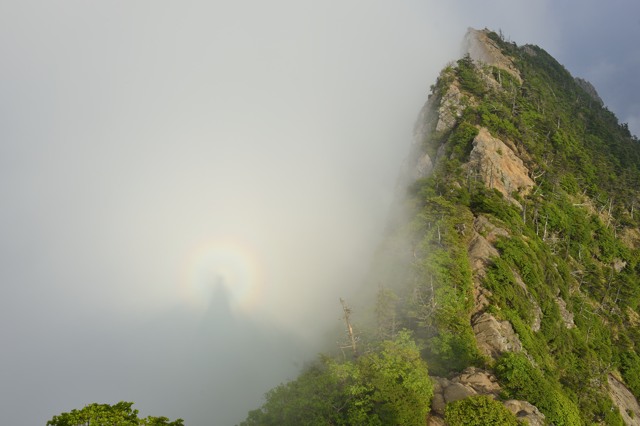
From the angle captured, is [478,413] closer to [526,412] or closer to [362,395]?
[526,412]

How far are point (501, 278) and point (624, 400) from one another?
34.1 m

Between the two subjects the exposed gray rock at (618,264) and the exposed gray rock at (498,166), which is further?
the exposed gray rock at (618,264)

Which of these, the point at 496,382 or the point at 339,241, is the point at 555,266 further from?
the point at 339,241

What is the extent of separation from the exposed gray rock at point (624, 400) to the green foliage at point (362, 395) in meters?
44.7

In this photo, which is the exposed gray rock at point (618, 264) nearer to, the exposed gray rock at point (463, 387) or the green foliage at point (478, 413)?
the exposed gray rock at point (463, 387)

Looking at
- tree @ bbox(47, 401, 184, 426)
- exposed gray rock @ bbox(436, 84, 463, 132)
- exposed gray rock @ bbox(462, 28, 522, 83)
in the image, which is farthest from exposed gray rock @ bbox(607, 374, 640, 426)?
exposed gray rock @ bbox(462, 28, 522, 83)

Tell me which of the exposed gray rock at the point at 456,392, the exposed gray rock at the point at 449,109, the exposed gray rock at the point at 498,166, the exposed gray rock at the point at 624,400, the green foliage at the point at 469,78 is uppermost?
the green foliage at the point at 469,78

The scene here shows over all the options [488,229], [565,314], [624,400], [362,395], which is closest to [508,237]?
[488,229]

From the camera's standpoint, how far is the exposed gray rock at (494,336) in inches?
1734

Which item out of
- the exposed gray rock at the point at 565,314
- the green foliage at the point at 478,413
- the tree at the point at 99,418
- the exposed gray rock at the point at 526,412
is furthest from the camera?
the exposed gray rock at the point at 565,314

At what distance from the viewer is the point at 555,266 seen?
75750 mm

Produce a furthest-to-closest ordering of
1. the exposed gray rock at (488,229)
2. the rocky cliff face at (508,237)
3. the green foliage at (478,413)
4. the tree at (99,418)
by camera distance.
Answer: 1. the exposed gray rock at (488,229)
2. the rocky cliff face at (508,237)
3. the green foliage at (478,413)
4. the tree at (99,418)

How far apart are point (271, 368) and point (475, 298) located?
3939 inches

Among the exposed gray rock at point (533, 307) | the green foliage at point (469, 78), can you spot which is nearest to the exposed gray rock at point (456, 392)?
the exposed gray rock at point (533, 307)
